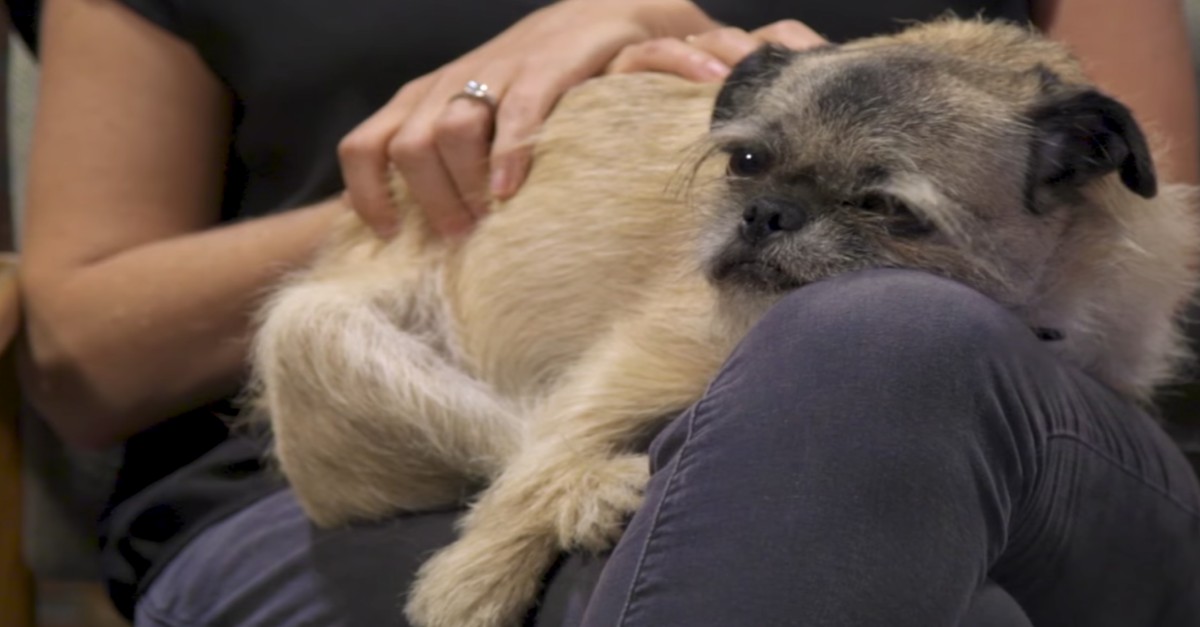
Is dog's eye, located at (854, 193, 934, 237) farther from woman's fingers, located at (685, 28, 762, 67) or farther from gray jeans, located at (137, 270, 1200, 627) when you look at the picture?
woman's fingers, located at (685, 28, 762, 67)

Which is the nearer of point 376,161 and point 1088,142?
point 1088,142

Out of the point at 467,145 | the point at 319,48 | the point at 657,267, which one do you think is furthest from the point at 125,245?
the point at 657,267

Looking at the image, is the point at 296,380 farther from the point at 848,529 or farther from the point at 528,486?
the point at 848,529

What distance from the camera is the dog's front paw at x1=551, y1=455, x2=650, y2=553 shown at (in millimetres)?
939

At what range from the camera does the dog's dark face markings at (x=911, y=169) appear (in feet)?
2.96

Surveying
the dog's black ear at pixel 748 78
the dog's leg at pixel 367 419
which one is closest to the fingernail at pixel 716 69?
the dog's black ear at pixel 748 78

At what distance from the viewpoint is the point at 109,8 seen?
1.37 m

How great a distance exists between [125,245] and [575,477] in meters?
0.62

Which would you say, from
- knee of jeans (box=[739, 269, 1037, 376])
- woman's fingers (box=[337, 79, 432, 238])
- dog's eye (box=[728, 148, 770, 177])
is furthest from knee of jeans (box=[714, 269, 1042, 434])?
woman's fingers (box=[337, 79, 432, 238])

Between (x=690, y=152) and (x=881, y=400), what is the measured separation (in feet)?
1.36

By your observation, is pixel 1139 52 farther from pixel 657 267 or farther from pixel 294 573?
pixel 294 573

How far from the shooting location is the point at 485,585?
0.96 m

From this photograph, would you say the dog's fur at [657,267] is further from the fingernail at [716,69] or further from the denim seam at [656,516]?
the denim seam at [656,516]

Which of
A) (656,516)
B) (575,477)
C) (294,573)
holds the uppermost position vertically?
(656,516)
